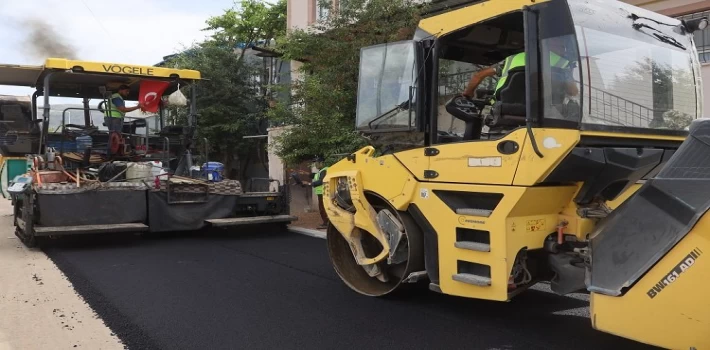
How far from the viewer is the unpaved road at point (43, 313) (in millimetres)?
4090

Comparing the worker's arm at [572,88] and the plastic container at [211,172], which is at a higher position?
the worker's arm at [572,88]

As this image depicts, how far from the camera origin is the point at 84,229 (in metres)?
7.77

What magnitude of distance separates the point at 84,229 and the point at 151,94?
3015 mm

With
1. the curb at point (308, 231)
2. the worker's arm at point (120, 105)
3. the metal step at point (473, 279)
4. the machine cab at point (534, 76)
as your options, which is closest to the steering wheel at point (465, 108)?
the machine cab at point (534, 76)

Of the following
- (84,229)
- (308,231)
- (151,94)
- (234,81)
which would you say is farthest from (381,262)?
(234,81)

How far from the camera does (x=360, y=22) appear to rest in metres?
10.2

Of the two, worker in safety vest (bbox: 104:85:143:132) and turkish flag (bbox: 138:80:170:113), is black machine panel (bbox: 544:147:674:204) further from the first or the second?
turkish flag (bbox: 138:80:170:113)

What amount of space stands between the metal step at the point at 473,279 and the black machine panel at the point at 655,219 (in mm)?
740

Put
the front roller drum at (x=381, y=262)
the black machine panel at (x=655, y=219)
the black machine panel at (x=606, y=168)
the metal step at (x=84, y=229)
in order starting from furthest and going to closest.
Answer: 1. the metal step at (x=84, y=229)
2. the front roller drum at (x=381, y=262)
3. the black machine panel at (x=606, y=168)
4. the black machine panel at (x=655, y=219)

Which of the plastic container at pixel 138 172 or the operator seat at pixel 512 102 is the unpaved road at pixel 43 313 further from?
the operator seat at pixel 512 102

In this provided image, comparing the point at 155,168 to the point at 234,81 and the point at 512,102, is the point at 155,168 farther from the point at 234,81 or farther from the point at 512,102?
the point at 234,81

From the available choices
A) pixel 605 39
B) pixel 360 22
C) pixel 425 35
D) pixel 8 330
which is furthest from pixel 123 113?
pixel 605 39

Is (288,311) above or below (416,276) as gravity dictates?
below

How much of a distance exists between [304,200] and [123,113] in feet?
19.1
